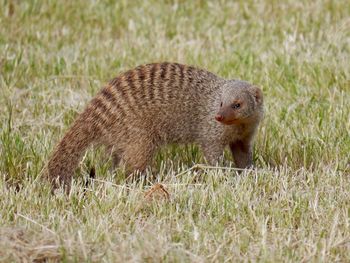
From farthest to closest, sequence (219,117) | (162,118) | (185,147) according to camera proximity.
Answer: (185,147)
(162,118)
(219,117)

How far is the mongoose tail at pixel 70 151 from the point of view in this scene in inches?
173

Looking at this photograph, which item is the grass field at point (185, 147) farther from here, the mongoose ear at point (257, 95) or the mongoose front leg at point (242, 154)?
the mongoose ear at point (257, 95)

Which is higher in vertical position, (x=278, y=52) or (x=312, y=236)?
(x=278, y=52)

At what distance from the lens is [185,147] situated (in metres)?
5.09

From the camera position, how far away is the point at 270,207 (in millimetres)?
3982

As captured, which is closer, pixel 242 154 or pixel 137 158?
pixel 137 158

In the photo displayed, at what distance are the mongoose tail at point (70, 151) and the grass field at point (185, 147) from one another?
83 mm

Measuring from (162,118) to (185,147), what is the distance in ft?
1.45

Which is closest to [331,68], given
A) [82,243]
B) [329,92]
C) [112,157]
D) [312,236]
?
[329,92]

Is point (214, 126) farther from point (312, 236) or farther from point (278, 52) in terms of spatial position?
point (278, 52)

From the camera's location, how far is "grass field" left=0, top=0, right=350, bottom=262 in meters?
3.50

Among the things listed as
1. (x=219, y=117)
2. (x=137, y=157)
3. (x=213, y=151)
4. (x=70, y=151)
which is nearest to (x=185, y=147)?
(x=213, y=151)

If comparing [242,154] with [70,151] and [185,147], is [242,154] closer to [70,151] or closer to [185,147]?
[185,147]

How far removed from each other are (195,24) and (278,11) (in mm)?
703
